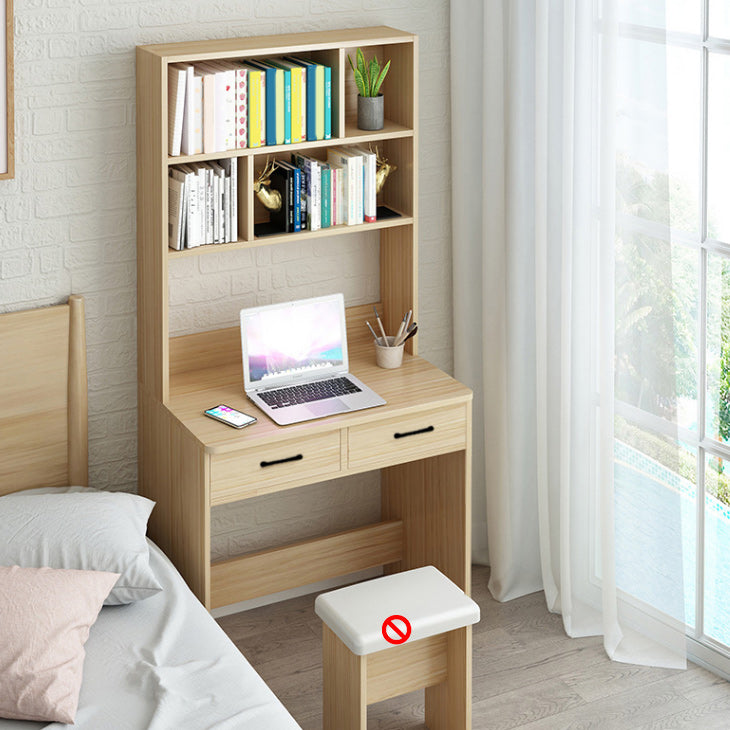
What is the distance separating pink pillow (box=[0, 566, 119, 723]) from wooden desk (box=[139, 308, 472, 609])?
44 centimetres

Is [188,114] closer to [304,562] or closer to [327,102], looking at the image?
[327,102]

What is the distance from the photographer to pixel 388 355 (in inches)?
131

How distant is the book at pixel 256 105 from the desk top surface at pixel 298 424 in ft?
2.21

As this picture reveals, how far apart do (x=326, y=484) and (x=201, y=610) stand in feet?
3.06

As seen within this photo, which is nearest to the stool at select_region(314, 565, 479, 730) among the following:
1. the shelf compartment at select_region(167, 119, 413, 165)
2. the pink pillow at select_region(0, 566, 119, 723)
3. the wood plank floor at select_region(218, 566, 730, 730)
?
the wood plank floor at select_region(218, 566, 730, 730)

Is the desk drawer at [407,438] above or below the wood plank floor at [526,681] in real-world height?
above

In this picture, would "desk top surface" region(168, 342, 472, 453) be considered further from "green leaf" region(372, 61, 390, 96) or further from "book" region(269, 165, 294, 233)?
"green leaf" region(372, 61, 390, 96)

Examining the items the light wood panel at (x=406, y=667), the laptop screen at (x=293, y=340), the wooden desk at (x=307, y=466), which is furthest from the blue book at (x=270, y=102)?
the light wood panel at (x=406, y=667)

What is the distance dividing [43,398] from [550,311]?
141 cm

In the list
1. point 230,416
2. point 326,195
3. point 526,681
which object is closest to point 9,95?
point 326,195

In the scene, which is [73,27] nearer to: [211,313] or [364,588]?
[211,313]

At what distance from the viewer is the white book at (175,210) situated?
2945 millimetres

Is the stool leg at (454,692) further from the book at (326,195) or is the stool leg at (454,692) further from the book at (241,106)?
the book at (241,106)

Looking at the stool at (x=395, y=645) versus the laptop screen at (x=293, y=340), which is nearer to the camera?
the stool at (x=395, y=645)
